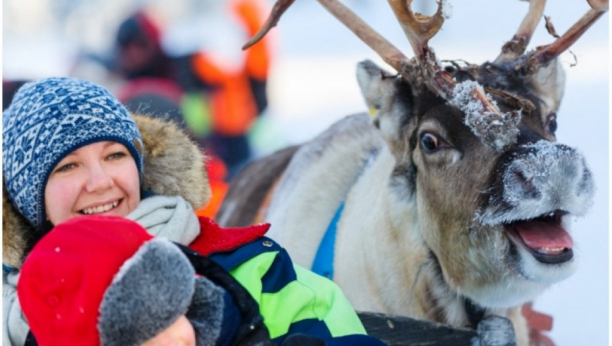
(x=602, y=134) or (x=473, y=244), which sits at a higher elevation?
(x=473, y=244)

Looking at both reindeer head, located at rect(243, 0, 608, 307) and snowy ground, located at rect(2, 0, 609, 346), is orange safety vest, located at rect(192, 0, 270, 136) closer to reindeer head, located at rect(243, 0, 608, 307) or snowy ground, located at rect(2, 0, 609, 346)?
snowy ground, located at rect(2, 0, 609, 346)

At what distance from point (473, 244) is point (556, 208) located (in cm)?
36

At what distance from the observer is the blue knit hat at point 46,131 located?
2086 mm

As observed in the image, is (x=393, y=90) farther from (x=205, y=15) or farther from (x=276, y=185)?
(x=205, y=15)

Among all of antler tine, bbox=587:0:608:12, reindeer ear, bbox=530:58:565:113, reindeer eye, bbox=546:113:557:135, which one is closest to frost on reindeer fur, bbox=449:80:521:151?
reindeer eye, bbox=546:113:557:135

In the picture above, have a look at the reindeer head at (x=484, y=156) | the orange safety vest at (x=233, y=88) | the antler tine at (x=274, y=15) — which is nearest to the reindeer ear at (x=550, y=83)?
the reindeer head at (x=484, y=156)

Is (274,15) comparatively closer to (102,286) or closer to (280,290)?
(280,290)

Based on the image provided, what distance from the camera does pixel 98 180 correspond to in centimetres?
209

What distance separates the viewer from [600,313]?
179 inches

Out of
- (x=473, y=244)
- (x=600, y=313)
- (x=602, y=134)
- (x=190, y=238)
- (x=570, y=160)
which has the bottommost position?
(x=600, y=313)

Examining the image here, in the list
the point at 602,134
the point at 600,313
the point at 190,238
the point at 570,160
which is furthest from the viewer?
the point at 602,134

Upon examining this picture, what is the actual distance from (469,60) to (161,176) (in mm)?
5234

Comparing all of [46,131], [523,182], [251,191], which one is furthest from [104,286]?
[251,191]

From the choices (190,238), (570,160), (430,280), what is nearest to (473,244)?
(430,280)
